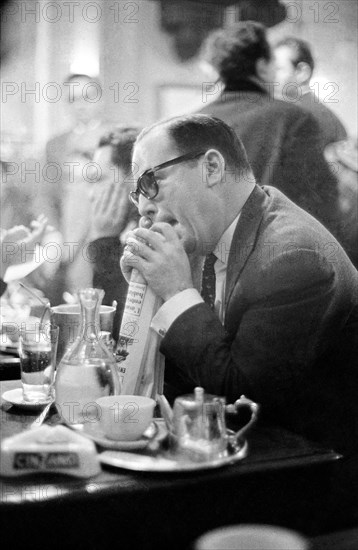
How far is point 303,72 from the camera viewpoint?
2.08m

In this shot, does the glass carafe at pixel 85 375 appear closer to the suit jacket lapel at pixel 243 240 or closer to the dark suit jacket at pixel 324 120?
the suit jacket lapel at pixel 243 240

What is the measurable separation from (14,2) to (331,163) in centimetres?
96

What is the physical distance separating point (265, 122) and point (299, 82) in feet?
0.51

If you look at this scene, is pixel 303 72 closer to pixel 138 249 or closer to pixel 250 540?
pixel 138 249

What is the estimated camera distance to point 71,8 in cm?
197

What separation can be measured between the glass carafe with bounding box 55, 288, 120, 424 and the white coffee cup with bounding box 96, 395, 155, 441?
0.30 feet

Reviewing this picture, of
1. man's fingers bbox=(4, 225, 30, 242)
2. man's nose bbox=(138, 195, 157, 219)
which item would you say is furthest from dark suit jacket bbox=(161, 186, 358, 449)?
man's fingers bbox=(4, 225, 30, 242)

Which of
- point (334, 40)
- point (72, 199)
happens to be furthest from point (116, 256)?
point (334, 40)

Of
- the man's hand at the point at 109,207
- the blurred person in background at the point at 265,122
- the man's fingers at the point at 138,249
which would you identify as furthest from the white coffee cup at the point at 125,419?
the blurred person in background at the point at 265,122

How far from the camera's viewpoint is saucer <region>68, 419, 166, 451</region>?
1.37 meters

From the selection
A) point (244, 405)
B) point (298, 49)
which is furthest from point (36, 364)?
point (298, 49)

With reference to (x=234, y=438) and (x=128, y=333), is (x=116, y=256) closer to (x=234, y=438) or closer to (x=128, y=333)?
(x=128, y=333)

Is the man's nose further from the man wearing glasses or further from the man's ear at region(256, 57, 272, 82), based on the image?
the man's ear at region(256, 57, 272, 82)

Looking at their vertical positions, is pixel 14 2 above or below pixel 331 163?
above
